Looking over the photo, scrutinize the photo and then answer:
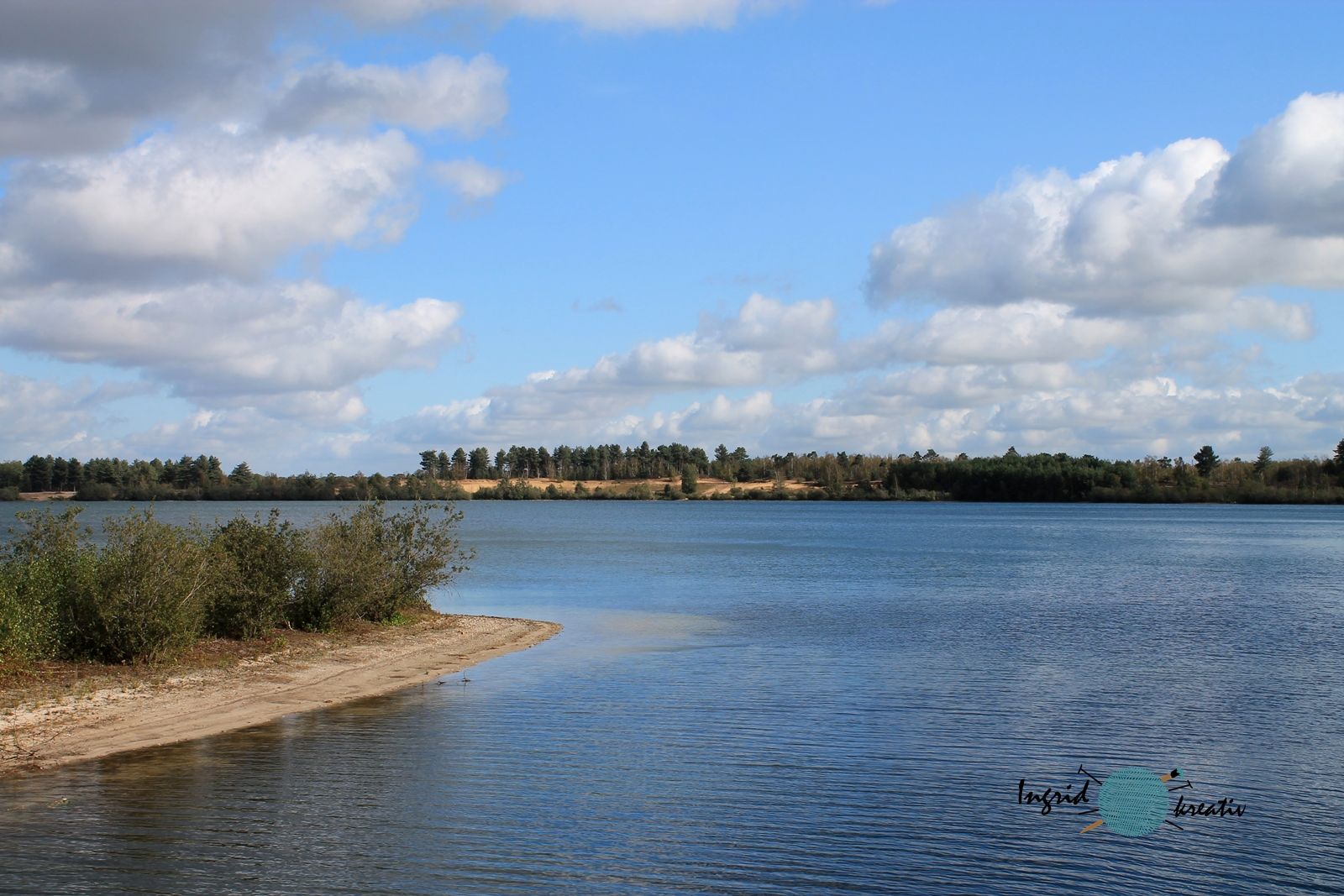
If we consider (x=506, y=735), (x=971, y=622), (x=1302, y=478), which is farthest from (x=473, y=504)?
(x=506, y=735)

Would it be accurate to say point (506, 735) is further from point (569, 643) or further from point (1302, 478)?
point (1302, 478)

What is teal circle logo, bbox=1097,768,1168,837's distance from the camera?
11.8m

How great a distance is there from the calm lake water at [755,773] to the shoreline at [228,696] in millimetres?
682

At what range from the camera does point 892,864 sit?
34.4ft

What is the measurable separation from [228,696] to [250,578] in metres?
5.55

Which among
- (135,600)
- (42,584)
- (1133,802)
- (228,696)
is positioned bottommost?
(1133,802)

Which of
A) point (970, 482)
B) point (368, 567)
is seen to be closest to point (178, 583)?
point (368, 567)

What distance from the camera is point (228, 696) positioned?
710 inches

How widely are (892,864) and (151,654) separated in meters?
14.5

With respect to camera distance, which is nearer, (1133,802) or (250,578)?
(1133,802)

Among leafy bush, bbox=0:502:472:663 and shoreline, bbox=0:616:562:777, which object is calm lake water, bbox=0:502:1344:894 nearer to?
shoreline, bbox=0:616:562:777

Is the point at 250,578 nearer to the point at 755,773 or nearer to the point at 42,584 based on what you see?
the point at 42,584

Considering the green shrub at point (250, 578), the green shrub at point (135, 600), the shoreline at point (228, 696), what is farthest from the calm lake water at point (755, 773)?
the green shrub at point (250, 578)

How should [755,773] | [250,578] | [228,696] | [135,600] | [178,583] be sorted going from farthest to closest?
1. [250,578]
2. [178,583]
3. [135,600]
4. [228,696]
5. [755,773]
